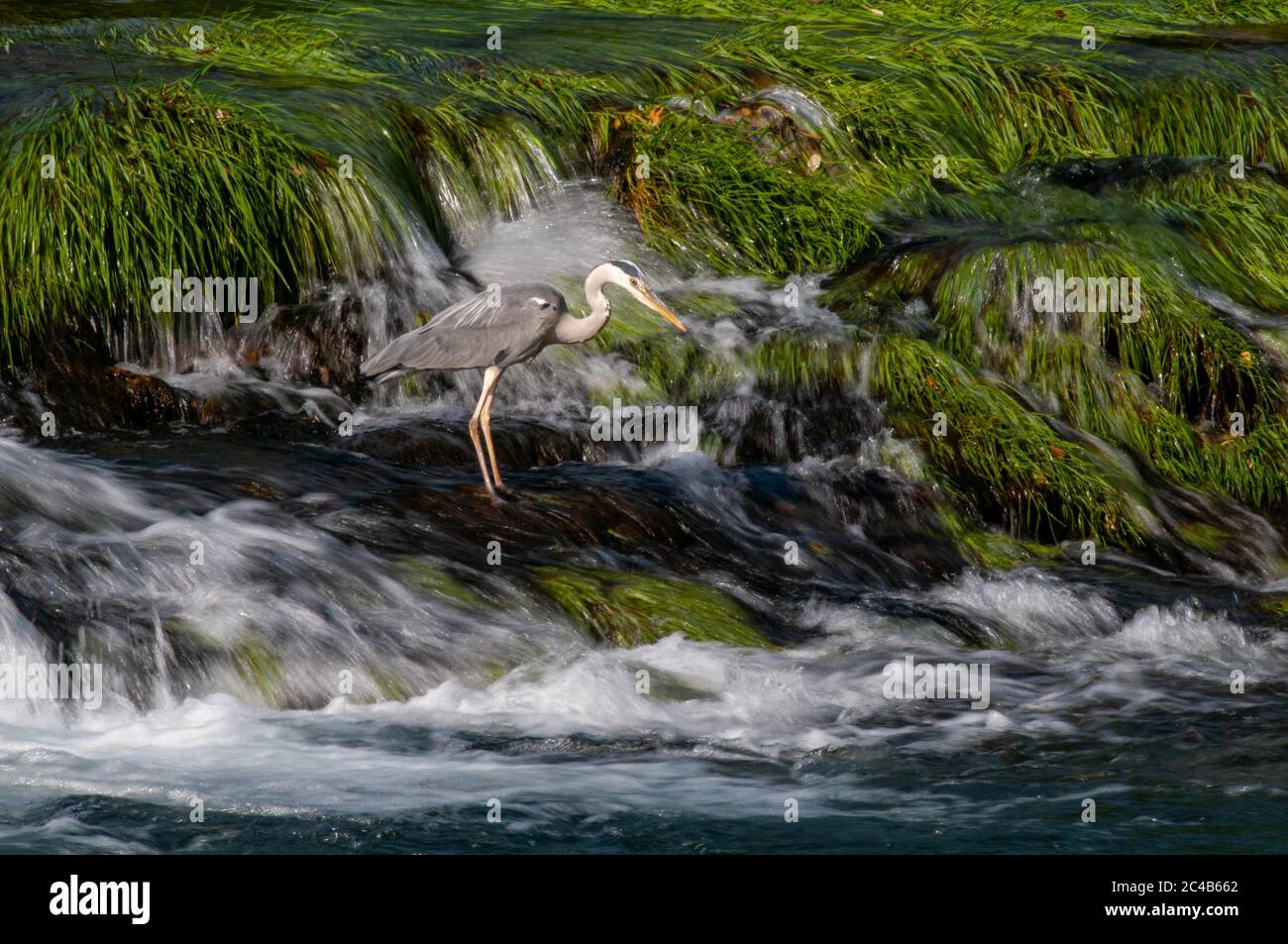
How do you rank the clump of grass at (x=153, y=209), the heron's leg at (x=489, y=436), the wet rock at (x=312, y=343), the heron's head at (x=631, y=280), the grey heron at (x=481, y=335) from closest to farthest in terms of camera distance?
the heron's leg at (x=489, y=436) → the grey heron at (x=481, y=335) → the heron's head at (x=631, y=280) → the clump of grass at (x=153, y=209) → the wet rock at (x=312, y=343)

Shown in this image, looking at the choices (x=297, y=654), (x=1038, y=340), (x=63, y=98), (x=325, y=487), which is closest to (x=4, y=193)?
(x=63, y=98)

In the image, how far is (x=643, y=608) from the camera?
731 centimetres

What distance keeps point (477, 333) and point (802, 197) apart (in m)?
3.54

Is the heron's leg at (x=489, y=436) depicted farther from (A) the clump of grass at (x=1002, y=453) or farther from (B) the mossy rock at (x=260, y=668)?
(A) the clump of grass at (x=1002, y=453)

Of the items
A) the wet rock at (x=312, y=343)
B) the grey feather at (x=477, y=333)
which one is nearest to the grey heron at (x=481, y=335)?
the grey feather at (x=477, y=333)

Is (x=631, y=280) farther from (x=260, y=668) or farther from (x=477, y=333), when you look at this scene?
(x=260, y=668)

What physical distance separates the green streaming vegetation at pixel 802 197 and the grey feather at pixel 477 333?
1325 millimetres

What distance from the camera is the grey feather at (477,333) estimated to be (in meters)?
8.09

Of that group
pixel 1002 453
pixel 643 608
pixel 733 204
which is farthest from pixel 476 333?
pixel 733 204

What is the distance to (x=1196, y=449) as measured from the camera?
9.76 metres

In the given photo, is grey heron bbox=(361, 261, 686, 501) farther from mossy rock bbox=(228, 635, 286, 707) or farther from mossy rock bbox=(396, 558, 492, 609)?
mossy rock bbox=(228, 635, 286, 707)

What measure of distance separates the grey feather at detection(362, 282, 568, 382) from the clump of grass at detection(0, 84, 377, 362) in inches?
64.8

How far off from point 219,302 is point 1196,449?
5.07 m
